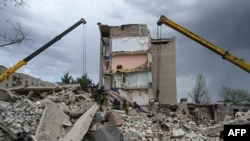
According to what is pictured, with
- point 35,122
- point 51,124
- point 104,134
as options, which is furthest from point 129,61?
point 51,124

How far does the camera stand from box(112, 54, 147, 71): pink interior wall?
18.7 m

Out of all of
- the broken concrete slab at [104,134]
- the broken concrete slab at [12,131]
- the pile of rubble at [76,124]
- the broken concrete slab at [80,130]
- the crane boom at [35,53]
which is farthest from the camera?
the crane boom at [35,53]

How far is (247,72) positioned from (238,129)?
34.8 feet

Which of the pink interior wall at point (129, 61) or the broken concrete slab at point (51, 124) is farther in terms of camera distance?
the pink interior wall at point (129, 61)

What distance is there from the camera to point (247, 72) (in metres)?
14.8

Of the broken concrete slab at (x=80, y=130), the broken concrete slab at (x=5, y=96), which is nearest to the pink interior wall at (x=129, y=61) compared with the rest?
the broken concrete slab at (x=5, y=96)

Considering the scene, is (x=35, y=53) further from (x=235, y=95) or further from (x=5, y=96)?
(x=235, y=95)

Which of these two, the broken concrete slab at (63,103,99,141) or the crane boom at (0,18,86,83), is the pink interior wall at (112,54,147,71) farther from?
the broken concrete slab at (63,103,99,141)

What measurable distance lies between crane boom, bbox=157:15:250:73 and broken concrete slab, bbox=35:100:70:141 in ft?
32.8

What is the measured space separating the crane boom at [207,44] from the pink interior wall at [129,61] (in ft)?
10.2

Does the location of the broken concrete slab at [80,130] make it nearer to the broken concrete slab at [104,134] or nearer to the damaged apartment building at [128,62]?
the broken concrete slab at [104,134]

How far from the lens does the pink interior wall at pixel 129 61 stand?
18.7m

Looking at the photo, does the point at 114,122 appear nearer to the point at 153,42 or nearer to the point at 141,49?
the point at 141,49

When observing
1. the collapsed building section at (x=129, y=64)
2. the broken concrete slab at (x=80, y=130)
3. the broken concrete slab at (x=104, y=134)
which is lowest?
the broken concrete slab at (x=104, y=134)
